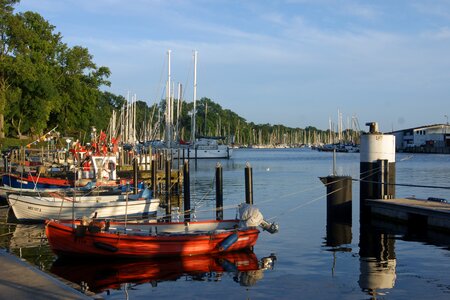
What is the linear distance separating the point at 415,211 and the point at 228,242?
325 inches

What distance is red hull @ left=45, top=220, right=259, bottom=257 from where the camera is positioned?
20.8 m

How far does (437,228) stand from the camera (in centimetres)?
2416

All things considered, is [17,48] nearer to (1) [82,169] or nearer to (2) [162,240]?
(1) [82,169]

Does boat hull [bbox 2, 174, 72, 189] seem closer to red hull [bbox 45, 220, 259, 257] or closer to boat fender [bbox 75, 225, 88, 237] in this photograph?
red hull [bbox 45, 220, 259, 257]

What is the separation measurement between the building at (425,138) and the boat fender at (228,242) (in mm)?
151127

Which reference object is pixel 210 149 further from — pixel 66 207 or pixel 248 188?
pixel 248 188

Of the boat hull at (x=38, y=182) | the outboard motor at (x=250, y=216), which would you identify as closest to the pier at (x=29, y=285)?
the outboard motor at (x=250, y=216)

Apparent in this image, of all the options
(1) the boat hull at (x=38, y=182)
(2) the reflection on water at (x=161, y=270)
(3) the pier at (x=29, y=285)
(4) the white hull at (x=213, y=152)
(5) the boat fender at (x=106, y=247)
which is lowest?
(2) the reflection on water at (x=161, y=270)

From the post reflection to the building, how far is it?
145917 mm

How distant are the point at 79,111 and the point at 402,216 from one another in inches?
2740

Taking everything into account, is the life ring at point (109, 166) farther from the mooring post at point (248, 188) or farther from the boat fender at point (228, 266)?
the boat fender at point (228, 266)

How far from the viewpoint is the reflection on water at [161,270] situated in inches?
731

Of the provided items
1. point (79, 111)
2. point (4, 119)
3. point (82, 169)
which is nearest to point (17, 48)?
Answer: point (4, 119)

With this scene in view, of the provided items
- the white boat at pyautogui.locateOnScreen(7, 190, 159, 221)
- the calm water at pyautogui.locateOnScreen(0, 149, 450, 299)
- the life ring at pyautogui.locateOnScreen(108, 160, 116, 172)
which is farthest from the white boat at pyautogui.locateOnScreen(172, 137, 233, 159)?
the calm water at pyautogui.locateOnScreen(0, 149, 450, 299)
